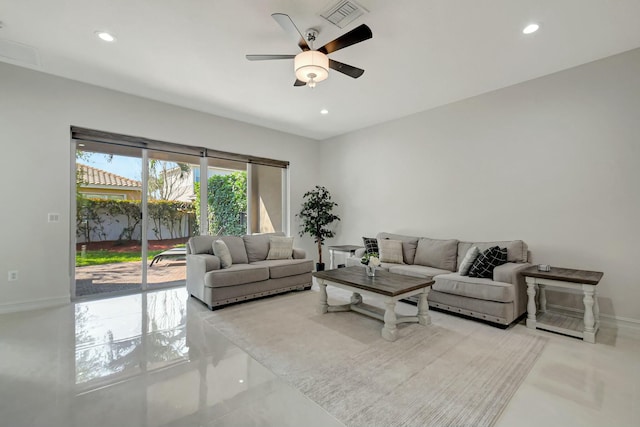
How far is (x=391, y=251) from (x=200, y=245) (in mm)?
2958

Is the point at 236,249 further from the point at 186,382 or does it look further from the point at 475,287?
the point at 475,287

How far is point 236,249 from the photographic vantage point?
439 centimetres

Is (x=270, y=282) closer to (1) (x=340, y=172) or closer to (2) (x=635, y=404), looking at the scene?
(1) (x=340, y=172)

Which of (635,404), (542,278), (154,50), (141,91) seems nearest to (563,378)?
(635,404)

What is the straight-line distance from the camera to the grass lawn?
404cm

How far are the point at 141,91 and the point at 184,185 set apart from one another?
1.57m

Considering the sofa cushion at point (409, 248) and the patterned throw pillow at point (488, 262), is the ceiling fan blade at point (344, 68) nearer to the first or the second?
the patterned throw pillow at point (488, 262)

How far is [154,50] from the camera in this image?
3.05 m

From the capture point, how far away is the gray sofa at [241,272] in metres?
3.61

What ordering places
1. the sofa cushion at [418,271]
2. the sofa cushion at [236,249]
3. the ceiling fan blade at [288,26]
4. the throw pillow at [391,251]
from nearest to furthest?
the ceiling fan blade at [288,26]
the sofa cushion at [418,271]
the sofa cushion at [236,249]
the throw pillow at [391,251]

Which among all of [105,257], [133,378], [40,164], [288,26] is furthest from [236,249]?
[288,26]

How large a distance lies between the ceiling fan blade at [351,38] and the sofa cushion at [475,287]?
2.74 meters

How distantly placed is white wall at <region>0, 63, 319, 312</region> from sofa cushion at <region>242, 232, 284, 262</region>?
2361 millimetres

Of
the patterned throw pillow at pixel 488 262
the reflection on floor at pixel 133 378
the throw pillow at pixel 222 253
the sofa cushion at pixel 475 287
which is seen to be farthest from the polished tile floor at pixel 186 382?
the throw pillow at pixel 222 253
